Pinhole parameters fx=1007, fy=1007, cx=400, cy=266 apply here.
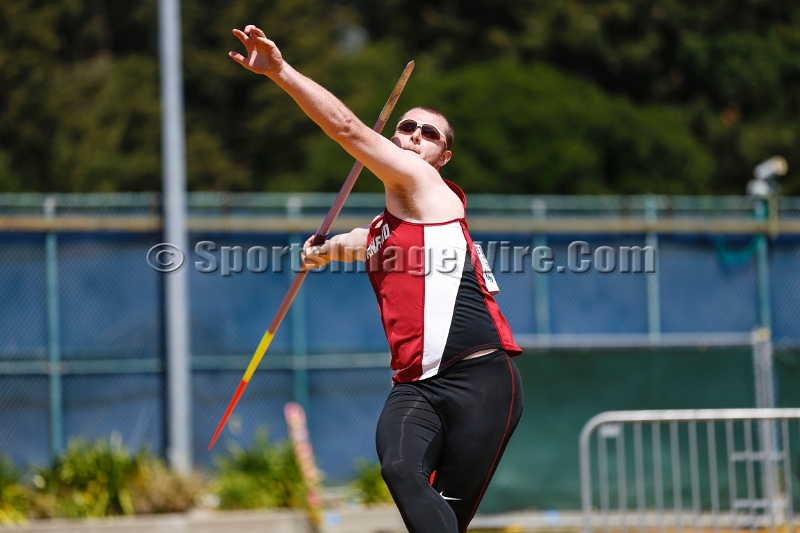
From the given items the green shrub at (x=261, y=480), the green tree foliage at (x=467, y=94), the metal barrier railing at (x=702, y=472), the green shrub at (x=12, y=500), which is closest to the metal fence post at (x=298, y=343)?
the green shrub at (x=261, y=480)

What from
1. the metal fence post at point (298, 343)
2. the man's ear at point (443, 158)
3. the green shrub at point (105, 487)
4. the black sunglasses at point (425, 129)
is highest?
the black sunglasses at point (425, 129)

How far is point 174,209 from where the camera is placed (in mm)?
10594

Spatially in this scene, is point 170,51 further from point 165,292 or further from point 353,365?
point 353,365

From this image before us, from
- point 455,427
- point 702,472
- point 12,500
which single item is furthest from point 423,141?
point 12,500

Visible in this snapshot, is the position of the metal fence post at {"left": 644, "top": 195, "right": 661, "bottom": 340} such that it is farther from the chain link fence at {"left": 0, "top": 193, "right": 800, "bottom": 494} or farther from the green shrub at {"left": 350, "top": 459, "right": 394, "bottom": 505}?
the green shrub at {"left": 350, "top": 459, "right": 394, "bottom": 505}

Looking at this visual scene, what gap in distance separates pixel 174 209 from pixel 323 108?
7.01 m

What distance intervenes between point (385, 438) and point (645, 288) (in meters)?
8.74

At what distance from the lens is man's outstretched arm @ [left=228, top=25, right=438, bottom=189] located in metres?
3.88

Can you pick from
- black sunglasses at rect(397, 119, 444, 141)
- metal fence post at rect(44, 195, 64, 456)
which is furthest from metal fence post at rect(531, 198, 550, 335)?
black sunglasses at rect(397, 119, 444, 141)

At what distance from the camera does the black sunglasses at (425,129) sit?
176 inches

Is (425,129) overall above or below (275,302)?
above

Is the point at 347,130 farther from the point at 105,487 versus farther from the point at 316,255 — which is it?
the point at 105,487

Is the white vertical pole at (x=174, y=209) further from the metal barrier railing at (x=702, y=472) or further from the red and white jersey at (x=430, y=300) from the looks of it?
the red and white jersey at (x=430, y=300)

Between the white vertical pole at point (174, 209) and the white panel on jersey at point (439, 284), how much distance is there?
6777 millimetres
